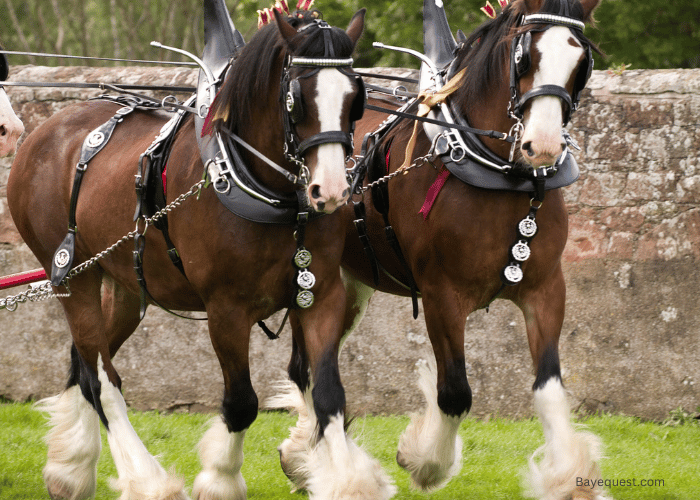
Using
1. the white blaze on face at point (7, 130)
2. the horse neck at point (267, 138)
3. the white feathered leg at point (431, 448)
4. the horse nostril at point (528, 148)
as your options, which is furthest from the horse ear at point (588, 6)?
the white blaze on face at point (7, 130)

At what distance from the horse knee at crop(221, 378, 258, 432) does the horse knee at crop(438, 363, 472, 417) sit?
2.60ft

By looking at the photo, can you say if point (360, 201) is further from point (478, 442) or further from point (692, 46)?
point (692, 46)

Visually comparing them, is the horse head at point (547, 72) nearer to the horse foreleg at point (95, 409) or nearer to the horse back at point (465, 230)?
the horse back at point (465, 230)

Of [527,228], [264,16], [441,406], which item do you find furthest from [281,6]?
[441,406]

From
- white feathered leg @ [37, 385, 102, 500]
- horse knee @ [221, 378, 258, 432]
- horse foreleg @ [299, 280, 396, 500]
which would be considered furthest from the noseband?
white feathered leg @ [37, 385, 102, 500]

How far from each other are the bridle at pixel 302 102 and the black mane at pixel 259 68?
0.09 feet

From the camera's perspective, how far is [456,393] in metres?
3.86

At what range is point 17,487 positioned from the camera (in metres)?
4.65

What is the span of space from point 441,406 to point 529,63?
147cm

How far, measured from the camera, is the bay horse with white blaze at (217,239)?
3.21 m

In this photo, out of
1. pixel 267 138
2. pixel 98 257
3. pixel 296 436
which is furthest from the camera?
pixel 296 436

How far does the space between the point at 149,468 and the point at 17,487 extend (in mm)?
1053

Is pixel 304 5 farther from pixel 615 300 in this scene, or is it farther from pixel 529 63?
pixel 615 300

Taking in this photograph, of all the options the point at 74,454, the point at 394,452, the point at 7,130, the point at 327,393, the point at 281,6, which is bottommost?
the point at 394,452
